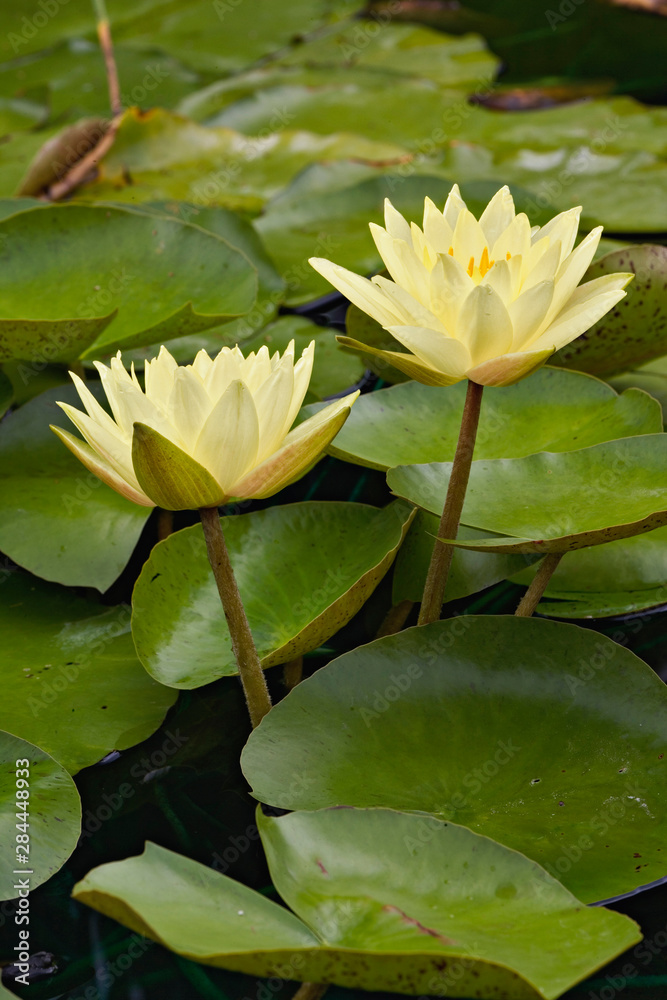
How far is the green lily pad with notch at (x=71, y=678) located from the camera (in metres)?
1.25

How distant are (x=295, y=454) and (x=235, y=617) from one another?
23 cm

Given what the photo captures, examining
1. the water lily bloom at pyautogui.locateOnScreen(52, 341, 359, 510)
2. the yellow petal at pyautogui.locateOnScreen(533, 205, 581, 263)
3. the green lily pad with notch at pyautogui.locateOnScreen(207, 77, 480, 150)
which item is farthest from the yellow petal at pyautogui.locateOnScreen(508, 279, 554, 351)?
the green lily pad with notch at pyautogui.locateOnScreen(207, 77, 480, 150)

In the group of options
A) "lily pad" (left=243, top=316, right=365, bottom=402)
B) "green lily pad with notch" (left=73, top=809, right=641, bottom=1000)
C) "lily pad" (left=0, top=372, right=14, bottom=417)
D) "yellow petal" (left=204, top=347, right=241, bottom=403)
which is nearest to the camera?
"green lily pad with notch" (left=73, top=809, right=641, bottom=1000)

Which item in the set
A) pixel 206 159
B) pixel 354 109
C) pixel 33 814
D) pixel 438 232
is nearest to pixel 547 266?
pixel 438 232

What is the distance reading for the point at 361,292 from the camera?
100 cm

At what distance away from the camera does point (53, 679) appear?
1.33 metres

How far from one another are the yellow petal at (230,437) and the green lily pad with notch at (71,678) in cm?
51

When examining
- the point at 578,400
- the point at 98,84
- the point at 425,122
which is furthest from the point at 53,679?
the point at 98,84

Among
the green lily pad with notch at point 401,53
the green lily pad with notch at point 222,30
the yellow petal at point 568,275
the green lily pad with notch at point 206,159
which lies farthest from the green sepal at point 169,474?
the green lily pad with notch at point 222,30

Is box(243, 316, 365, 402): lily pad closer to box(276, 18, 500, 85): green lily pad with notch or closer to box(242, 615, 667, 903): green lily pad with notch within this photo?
box(242, 615, 667, 903): green lily pad with notch

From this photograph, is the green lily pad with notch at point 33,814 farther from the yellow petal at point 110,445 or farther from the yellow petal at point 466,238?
the yellow petal at point 466,238

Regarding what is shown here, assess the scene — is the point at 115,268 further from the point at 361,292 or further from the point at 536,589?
the point at 536,589

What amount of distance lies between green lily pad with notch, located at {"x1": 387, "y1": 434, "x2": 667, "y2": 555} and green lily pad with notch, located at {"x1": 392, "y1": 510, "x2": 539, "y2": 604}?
8 centimetres

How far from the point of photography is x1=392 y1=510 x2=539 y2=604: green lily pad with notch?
1.31 m
